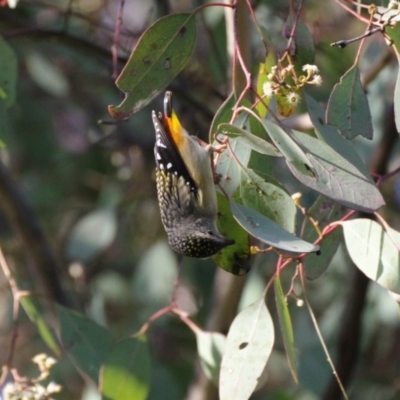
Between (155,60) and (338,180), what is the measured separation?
1.47 feet

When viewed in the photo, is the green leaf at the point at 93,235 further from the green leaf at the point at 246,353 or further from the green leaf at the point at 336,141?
the green leaf at the point at 336,141

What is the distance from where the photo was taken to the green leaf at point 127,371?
182 centimetres

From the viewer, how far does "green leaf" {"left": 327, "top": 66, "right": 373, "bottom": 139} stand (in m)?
1.31

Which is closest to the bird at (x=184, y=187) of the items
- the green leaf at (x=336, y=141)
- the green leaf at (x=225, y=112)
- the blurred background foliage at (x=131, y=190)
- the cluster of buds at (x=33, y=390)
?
the green leaf at (x=225, y=112)

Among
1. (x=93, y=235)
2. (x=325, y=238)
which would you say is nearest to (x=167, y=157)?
(x=325, y=238)

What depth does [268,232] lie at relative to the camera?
1.17 m

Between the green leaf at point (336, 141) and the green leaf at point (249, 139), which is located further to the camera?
the green leaf at point (336, 141)

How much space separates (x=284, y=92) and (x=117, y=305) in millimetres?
2146

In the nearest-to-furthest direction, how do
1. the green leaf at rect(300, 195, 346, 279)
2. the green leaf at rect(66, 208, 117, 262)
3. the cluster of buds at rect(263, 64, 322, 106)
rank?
the cluster of buds at rect(263, 64, 322, 106) < the green leaf at rect(300, 195, 346, 279) < the green leaf at rect(66, 208, 117, 262)

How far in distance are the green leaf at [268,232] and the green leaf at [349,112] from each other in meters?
0.22

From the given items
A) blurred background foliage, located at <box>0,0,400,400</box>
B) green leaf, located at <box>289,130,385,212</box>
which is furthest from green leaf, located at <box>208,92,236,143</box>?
blurred background foliage, located at <box>0,0,400,400</box>

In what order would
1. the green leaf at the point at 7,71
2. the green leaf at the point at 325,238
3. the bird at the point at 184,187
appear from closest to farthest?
the green leaf at the point at 325,238, the bird at the point at 184,187, the green leaf at the point at 7,71

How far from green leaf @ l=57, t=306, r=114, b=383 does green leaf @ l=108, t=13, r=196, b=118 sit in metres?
0.72

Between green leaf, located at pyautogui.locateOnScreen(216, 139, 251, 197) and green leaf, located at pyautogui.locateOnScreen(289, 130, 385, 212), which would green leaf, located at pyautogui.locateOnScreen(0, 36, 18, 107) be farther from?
green leaf, located at pyautogui.locateOnScreen(289, 130, 385, 212)
